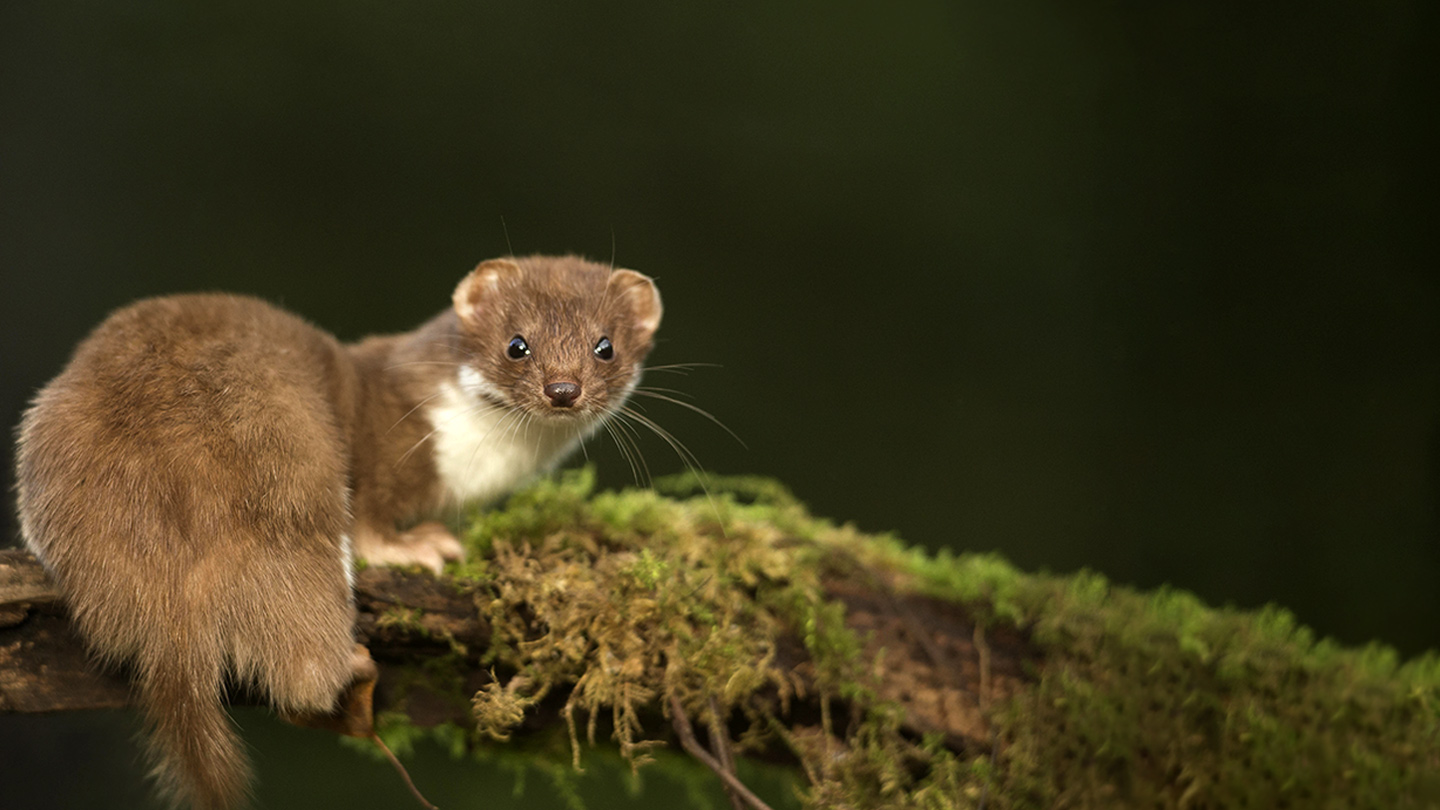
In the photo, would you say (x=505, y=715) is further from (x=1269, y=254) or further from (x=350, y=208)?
(x=1269, y=254)

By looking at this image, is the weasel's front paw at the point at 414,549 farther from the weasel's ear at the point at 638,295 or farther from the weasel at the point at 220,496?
the weasel's ear at the point at 638,295

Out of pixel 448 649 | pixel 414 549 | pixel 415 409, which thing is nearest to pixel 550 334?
pixel 415 409

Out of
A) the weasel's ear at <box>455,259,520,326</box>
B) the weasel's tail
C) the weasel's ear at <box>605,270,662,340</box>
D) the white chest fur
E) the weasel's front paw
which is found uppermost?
the weasel's ear at <box>605,270,662,340</box>

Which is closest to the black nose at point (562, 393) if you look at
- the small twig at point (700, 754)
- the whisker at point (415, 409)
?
the whisker at point (415, 409)

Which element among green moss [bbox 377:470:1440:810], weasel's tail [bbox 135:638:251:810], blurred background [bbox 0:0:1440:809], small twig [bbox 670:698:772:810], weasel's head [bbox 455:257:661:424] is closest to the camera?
weasel's tail [bbox 135:638:251:810]

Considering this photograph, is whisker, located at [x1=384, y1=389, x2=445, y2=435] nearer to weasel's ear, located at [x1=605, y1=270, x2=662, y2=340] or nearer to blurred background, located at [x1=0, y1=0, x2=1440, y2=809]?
weasel's ear, located at [x1=605, y1=270, x2=662, y2=340]

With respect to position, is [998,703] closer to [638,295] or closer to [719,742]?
[719,742]

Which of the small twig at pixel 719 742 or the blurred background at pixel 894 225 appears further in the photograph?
the blurred background at pixel 894 225

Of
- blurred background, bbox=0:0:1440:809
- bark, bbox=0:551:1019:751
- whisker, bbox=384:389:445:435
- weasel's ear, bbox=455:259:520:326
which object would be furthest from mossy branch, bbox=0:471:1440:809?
blurred background, bbox=0:0:1440:809
